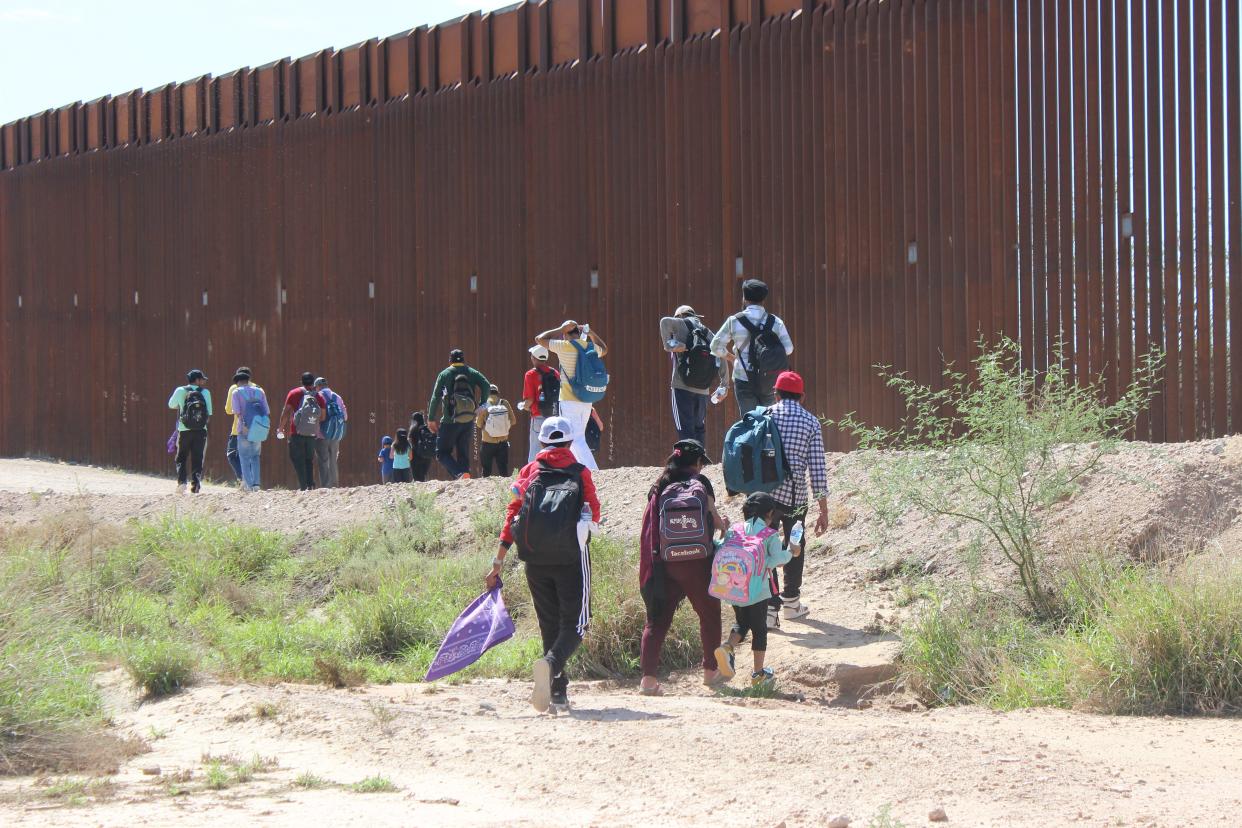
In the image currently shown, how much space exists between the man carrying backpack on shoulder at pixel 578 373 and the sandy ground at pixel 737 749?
3379 mm

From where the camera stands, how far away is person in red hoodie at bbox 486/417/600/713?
8070mm

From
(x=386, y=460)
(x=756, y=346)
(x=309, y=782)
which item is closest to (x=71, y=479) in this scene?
(x=386, y=460)

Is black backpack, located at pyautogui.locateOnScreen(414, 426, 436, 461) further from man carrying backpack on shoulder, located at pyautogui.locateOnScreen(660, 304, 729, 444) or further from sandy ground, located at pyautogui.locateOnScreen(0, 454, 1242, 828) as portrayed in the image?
sandy ground, located at pyautogui.locateOnScreen(0, 454, 1242, 828)

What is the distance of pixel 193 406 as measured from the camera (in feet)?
58.5

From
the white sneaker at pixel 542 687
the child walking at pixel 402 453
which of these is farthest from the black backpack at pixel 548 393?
the white sneaker at pixel 542 687

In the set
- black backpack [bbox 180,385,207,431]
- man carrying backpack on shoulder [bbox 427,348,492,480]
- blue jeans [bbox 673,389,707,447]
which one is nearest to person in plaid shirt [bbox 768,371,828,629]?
blue jeans [bbox 673,389,707,447]

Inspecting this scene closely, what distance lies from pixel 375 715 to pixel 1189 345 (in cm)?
981

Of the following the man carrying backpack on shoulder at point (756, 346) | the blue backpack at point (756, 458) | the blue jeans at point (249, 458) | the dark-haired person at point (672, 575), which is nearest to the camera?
the dark-haired person at point (672, 575)

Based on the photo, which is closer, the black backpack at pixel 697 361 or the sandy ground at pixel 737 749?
the sandy ground at pixel 737 749

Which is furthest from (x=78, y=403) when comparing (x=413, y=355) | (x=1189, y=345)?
(x=1189, y=345)

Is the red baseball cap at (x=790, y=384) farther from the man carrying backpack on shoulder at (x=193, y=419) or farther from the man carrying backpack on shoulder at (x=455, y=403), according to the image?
the man carrying backpack on shoulder at (x=193, y=419)

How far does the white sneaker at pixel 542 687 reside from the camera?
8016mm

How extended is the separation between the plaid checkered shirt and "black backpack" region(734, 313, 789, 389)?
2.06 meters

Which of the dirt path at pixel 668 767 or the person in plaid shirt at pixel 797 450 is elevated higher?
the person in plaid shirt at pixel 797 450
